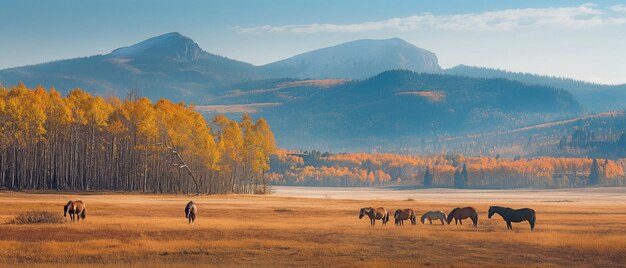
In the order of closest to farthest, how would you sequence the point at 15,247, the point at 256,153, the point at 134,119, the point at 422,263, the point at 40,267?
the point at 40,267 → the point at 422,263 → the point at 15,247 → the point at 134,119 → the point at 256,153

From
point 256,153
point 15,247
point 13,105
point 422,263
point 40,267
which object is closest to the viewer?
point 40,267

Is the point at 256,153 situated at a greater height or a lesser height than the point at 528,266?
greater

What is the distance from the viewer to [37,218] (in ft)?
179

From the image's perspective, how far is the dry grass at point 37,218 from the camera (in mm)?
53594

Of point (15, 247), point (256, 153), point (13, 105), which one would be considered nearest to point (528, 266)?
point (15, 247)

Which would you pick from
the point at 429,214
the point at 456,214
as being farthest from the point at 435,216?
the point at 456,214

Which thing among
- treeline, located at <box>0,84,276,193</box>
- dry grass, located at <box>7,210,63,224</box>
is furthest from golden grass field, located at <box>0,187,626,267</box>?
treeline, located at <box>0,84,276,193</box>

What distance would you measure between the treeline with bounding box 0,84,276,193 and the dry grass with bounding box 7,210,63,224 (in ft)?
160

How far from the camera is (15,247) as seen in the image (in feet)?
136

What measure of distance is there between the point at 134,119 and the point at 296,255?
3004 inches

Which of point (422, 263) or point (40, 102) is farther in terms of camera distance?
point (40, 102)

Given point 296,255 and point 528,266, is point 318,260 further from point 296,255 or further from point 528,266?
point 528,266

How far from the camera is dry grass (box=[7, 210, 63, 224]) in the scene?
176 feet

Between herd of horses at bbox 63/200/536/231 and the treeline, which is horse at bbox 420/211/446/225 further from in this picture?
the treeline
